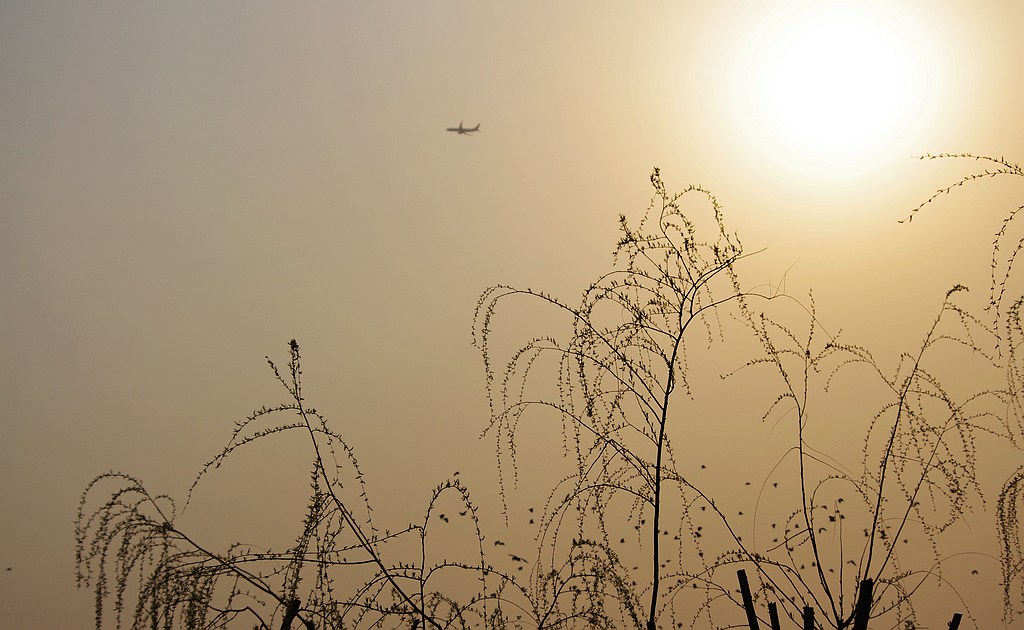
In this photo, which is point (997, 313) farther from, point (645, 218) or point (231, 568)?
point (231, 568)

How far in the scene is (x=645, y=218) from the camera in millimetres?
2551

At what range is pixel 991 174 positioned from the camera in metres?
2.11

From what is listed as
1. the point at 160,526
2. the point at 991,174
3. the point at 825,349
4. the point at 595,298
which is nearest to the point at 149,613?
the point at 160,526

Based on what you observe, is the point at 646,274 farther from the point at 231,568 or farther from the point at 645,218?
the point at 231,568

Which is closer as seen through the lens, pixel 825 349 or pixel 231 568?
pixel 231 568

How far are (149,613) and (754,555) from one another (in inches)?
61.1

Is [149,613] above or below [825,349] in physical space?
below

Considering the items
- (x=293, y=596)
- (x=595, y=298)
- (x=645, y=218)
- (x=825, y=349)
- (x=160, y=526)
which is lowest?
(x=293, y=596)

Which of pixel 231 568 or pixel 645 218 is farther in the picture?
pixel 645 218

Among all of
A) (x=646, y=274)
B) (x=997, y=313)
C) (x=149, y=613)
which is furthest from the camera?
(x=646, y=274)

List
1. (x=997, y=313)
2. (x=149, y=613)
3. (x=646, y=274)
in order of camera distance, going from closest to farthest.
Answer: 1. (x=997, y=313)
2. (x=149, y=613)
3. (x=646, y=274)

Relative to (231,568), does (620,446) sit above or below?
above

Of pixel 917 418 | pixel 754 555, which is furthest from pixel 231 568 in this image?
pixel 917 418

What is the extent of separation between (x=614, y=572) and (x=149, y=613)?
120 centimetres
